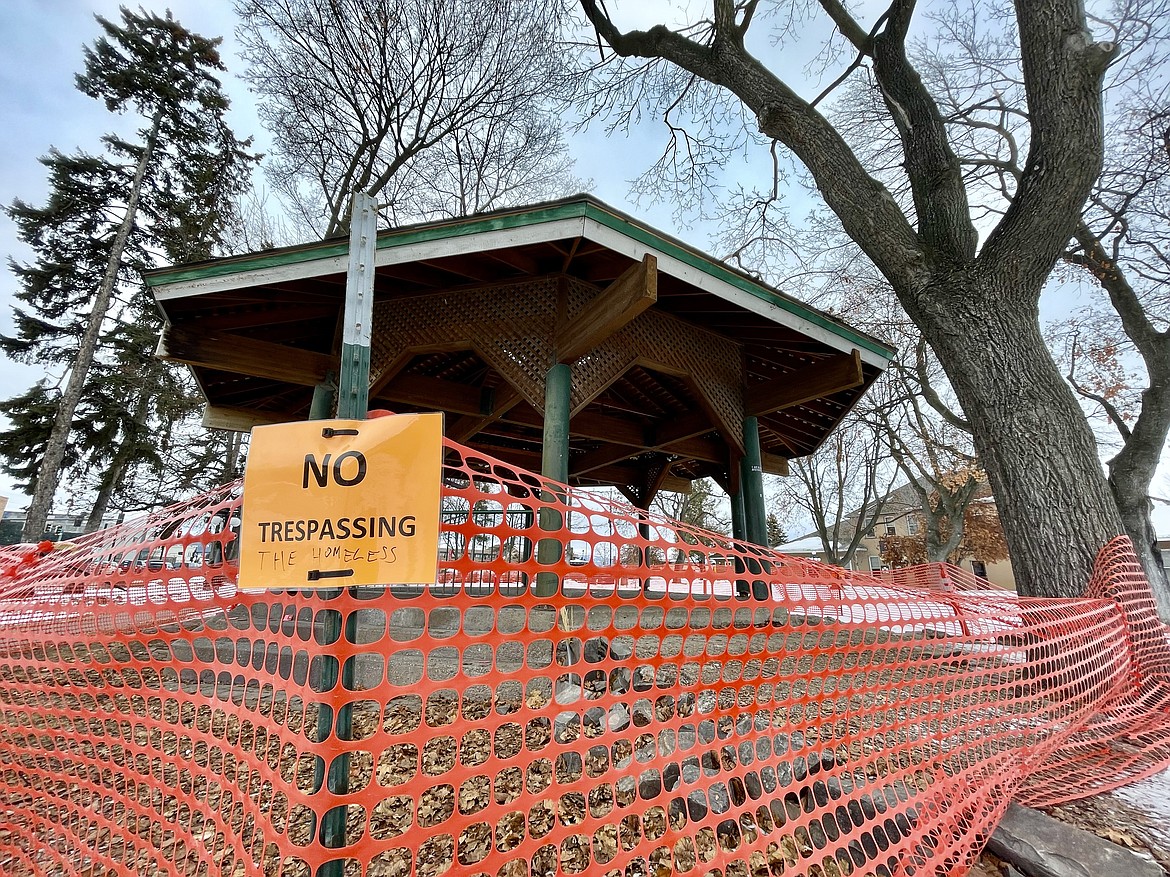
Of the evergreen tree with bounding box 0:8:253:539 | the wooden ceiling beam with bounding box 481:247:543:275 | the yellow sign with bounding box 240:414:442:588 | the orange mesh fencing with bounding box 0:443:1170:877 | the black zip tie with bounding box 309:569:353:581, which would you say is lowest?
the orange mesh fencing with bounding box 0:443:1170:877

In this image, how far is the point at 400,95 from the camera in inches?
468

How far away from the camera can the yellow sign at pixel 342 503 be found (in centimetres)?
110

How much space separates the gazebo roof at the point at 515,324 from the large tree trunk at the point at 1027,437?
0.93 metres

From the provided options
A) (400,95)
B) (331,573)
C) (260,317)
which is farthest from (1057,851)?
(400,95)

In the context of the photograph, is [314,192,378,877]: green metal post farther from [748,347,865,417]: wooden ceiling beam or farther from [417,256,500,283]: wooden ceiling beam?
[748,347,865,417]: wooden ceiling beam

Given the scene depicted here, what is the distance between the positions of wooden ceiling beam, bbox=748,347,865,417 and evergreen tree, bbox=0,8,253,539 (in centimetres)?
1578

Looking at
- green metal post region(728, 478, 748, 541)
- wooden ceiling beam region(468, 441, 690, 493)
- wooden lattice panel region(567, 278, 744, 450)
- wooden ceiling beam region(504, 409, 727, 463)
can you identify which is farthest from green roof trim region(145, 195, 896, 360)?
wooden ceiling beam region(468, 441, 690, 493)

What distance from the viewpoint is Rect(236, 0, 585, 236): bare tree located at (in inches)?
415

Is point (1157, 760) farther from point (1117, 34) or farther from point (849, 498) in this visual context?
point (849, 498)

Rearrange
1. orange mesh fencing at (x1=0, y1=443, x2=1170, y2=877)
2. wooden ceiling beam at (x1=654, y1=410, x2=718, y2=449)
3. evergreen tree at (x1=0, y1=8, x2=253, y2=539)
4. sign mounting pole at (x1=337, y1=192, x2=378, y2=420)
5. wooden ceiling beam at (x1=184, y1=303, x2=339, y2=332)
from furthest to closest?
evergreen tree at (x1=0, y1=8, x2=253, y2=539), wooden ceiling beam at (x1=654, y1=410, x2=718, y2=449), wooden ceiling beam at (x1=184, y1=303, x2=339, y2=332), sign mounting pole at (x1=337, y1=192, x2=378, y2=420), orange mesh fencing at (x1=0, y1=443, x2=1170, y2=877)

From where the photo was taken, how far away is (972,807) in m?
1.86

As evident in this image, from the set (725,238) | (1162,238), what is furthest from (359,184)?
(1162,238)

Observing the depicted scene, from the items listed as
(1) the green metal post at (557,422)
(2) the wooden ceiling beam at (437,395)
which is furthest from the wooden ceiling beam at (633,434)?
(1) the green metal post at (557,422)

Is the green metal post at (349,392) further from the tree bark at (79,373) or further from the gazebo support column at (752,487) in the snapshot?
the tree bark at (79,373)
